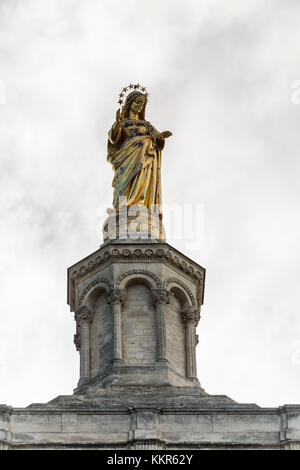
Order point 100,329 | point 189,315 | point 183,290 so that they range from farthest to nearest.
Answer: point 183,290, point 189,315, point 100,329

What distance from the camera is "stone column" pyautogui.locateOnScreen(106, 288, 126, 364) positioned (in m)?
53.4

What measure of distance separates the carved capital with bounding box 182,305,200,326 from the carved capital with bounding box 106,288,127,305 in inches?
107

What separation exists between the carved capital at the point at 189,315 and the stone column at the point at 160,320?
1267 millimetres

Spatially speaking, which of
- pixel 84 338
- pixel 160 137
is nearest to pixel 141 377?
pixel 84 338

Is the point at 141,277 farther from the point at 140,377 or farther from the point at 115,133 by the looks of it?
the point at 115,133

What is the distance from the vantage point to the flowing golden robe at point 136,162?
59.8 metres

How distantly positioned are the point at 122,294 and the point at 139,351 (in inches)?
98.8

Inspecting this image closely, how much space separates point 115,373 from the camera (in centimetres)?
5247

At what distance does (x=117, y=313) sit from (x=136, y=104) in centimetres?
1210

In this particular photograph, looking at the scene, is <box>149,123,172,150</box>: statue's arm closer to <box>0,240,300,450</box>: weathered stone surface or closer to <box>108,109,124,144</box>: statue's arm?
<box>108,109,124,144</box>: statue's arm

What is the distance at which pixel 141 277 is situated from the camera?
55.4 m

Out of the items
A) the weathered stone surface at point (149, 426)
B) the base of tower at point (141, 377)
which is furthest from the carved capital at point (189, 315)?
the weathered stone surface at point (149, 426)
